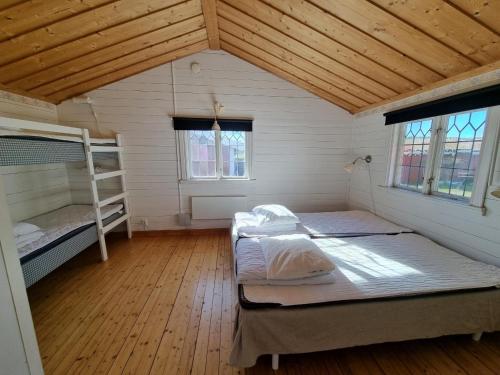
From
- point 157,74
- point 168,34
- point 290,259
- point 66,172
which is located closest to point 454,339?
point 290,259

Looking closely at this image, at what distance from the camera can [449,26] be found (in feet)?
4.69

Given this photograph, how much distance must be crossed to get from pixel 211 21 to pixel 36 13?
147cm

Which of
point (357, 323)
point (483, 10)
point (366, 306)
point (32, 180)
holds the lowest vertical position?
point (357, 323)

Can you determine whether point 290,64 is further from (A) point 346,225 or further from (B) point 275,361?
(B) point 275,361

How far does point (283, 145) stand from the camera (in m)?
3.40

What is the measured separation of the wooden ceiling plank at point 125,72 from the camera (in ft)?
8.95

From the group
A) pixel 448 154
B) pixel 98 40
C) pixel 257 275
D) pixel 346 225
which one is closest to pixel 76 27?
pixel 98 40

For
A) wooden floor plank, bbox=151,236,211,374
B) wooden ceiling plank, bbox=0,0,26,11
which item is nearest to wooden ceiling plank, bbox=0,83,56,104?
wooden ceiling plank, bbox=0,0,26,11

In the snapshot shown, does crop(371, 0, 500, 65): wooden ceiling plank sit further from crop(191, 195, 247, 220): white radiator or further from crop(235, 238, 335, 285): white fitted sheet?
crop(191, 195, 247, 220): white radiator

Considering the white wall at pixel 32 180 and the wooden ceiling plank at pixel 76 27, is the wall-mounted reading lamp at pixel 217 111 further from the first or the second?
the white wall at pixel 32 180

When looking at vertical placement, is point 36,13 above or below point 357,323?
above

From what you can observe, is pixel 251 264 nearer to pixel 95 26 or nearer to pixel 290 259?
pixel 290 259

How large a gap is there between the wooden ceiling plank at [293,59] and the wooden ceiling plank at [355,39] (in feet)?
1.90

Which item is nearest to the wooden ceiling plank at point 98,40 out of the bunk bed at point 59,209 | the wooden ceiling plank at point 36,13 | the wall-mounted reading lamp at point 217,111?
the wooden ceiling plank at point 36,13
